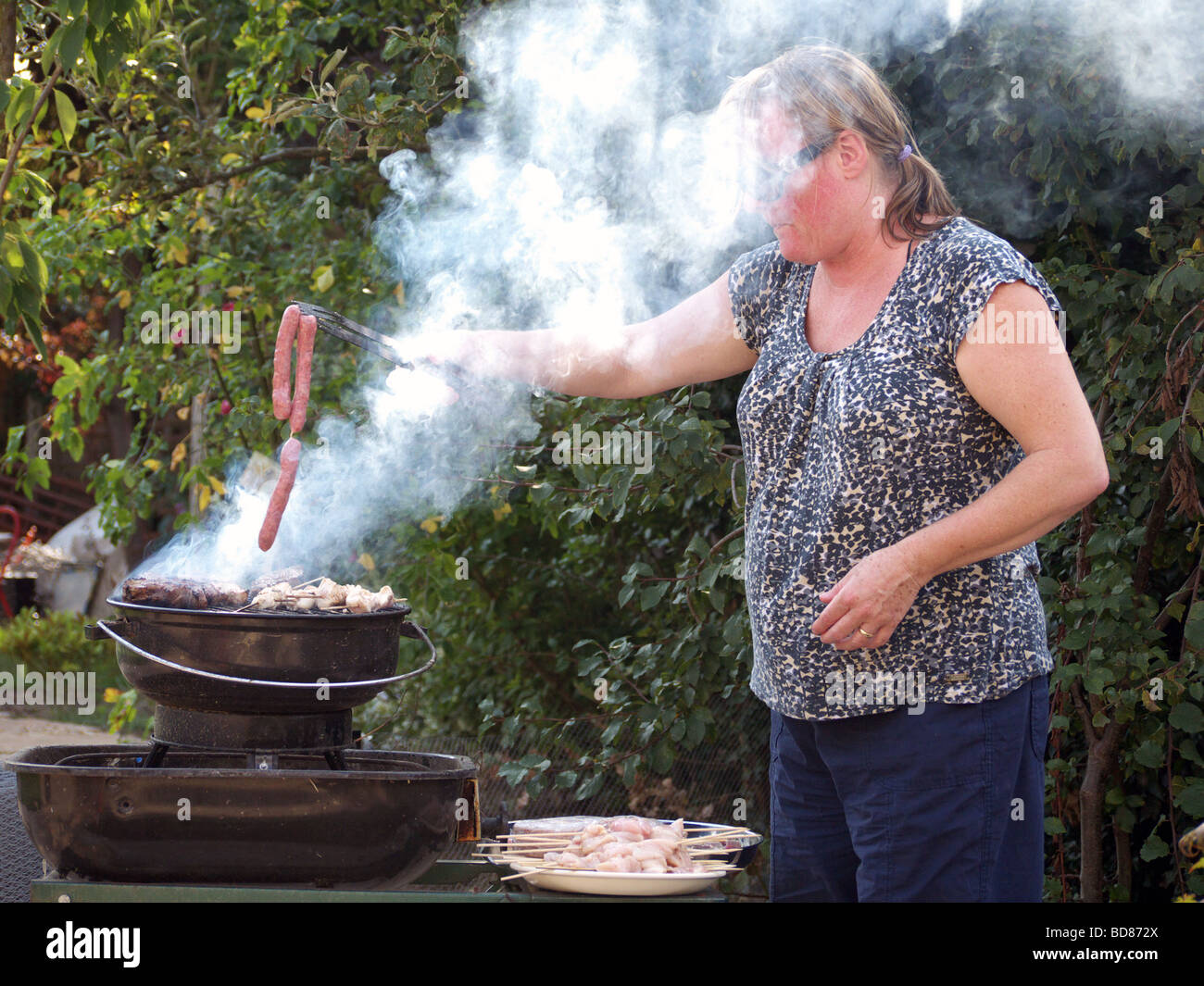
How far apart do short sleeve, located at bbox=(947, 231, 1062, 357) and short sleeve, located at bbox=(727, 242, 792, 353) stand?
1.49ft

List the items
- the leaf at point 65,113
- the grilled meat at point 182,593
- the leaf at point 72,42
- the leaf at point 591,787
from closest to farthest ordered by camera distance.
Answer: the grilled meat at point 182,593 → the leaf at point 72,42 → the leaf at point 65,113 → the leaf at point 591,787

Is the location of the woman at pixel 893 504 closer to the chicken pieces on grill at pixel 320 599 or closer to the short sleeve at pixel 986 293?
the short sleeve at pixel 986 293

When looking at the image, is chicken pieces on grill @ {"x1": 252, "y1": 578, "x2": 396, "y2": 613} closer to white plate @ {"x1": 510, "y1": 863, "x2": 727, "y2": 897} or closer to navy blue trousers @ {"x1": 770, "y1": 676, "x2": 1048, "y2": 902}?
white plate @ {"x1": 510, "y1": 863, "x2": 727, "y2": 897}

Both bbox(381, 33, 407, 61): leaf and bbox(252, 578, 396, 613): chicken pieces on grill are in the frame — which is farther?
bbox(381, 33, 407, 61): leaf

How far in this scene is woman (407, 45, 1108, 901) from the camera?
200cm

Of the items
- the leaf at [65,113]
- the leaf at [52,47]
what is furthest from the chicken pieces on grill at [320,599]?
the leaf at [65,113]

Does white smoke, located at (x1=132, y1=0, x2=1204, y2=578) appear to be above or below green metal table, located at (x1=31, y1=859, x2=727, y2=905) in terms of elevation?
above

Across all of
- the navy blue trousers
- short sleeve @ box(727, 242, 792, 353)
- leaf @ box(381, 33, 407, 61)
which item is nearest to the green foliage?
leaf @ box(381, 33, 407, 61)

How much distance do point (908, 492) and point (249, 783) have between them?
1.29 metres

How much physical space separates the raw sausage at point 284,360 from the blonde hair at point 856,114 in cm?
101

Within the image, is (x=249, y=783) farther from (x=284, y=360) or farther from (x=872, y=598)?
(x=872, y=598)

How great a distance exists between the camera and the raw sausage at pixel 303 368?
247 cm

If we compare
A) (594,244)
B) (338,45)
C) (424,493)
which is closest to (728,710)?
(424,493)

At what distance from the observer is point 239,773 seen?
2201 millimetres
